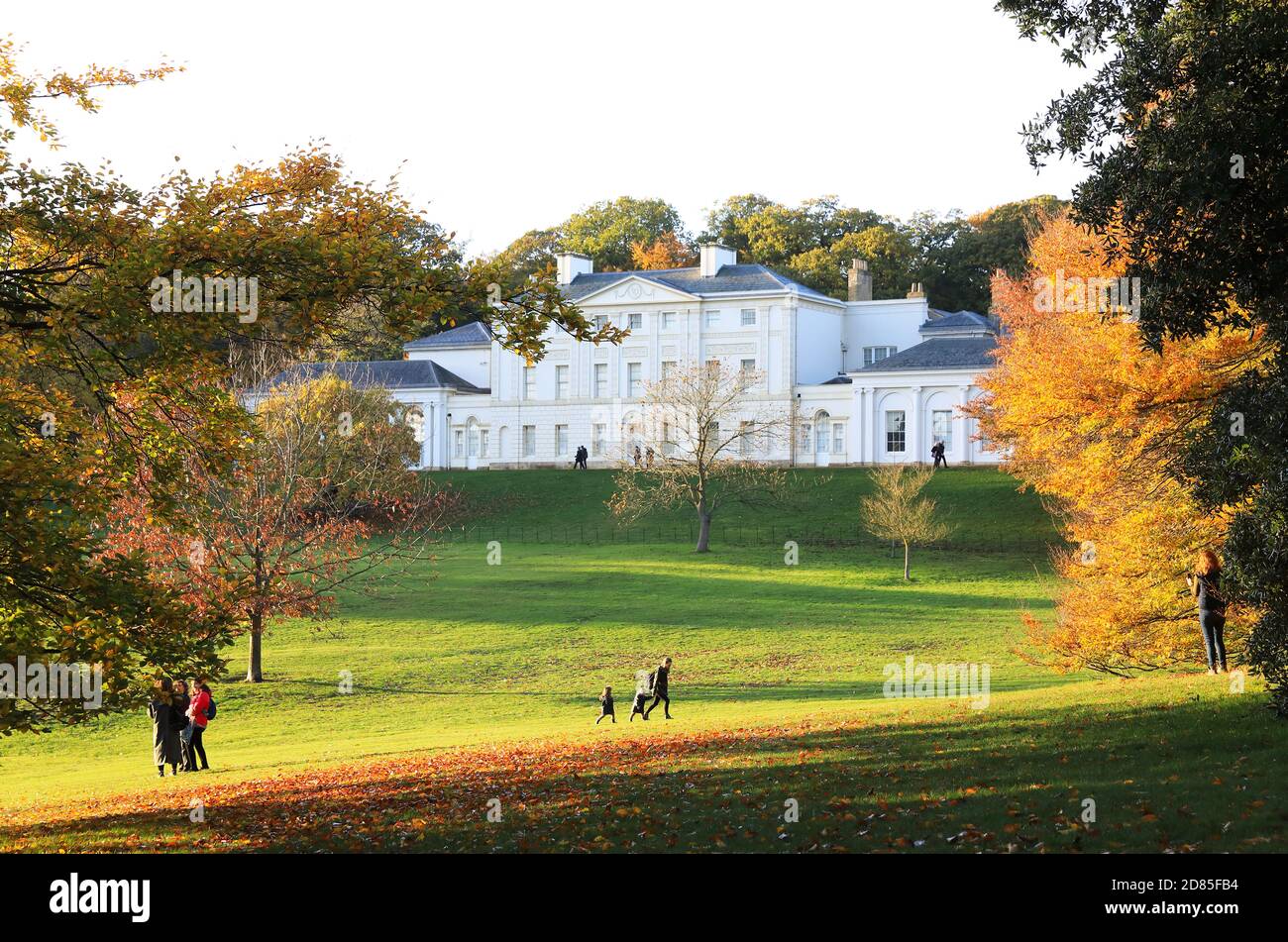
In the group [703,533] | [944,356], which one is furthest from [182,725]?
[944,356]

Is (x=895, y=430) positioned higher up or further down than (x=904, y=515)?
higher up

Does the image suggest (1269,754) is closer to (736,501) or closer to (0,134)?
(0,134)

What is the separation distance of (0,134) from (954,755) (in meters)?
11.9

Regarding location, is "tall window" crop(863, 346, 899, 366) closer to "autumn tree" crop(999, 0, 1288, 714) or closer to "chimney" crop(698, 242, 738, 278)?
"chimney" crop(698, 242, 738, 278)

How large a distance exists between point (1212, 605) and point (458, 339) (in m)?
78.0

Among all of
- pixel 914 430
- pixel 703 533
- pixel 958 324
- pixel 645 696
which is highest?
pixel 958 324

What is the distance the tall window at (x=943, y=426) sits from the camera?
74.1 metres

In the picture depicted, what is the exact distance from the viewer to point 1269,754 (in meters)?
12.9

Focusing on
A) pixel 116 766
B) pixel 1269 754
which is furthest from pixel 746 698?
pixel 1269 754

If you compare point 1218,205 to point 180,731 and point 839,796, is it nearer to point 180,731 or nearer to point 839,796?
point 839,796

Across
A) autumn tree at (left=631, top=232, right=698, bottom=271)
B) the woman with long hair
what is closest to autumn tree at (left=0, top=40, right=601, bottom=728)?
the woman with long hair

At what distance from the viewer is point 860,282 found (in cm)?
8844

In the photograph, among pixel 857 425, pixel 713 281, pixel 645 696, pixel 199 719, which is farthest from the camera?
pixel 713 281

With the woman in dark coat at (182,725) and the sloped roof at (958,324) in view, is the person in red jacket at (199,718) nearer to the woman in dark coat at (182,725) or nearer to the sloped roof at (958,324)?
the woman in dark coat at (182,725)
